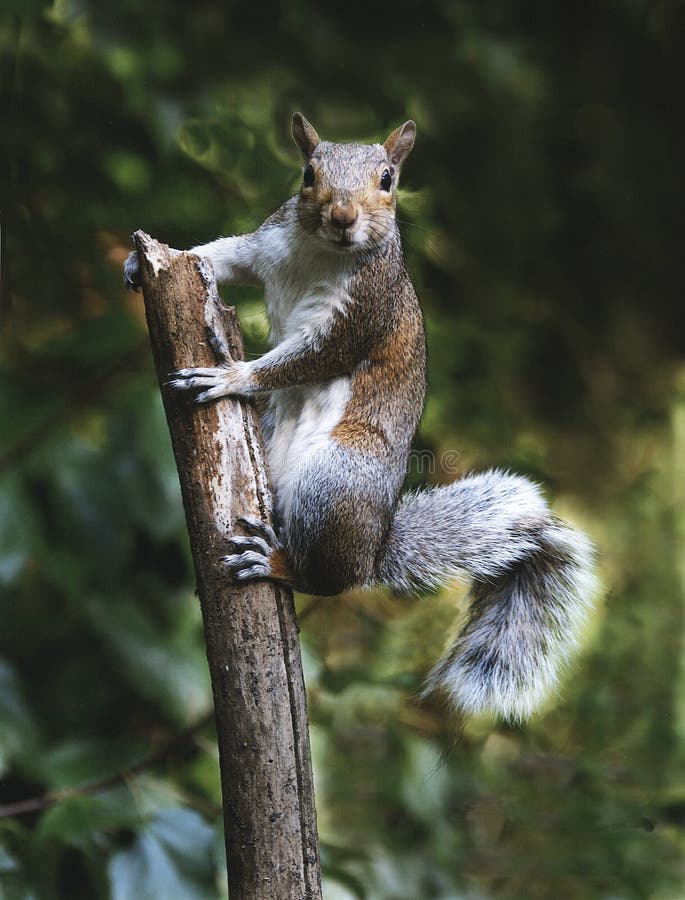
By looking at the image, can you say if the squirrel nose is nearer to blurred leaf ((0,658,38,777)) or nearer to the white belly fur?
the white belly fur

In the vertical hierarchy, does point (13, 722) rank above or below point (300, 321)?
below

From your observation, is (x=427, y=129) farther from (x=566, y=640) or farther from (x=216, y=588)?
(x=216, y=588)

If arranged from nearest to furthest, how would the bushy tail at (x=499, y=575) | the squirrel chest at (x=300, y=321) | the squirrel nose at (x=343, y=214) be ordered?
the squirrel nose at (x=343, y=214) < the squirrel chest at (x=300, y=321) < the bushy tail at (x=499, y=575)

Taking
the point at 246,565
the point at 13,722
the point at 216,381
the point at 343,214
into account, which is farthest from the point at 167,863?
the point at 343,214

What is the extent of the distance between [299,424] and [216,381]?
163 mm

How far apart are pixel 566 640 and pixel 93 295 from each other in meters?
0.77

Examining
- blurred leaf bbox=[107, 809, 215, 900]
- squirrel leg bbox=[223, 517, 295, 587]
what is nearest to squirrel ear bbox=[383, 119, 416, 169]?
squirrel leg bbox=[223, 517, 295, 587]

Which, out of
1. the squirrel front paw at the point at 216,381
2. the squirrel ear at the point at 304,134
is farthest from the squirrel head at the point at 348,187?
the squirrel front paw at the point at 216,381

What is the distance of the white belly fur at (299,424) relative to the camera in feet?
→ 2.76

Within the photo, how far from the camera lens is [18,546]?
38.5 inches

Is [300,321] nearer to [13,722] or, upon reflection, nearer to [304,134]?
[304,134]

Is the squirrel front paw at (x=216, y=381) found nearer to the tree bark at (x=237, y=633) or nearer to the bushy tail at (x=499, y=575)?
the tree bark at (x=237, y=633)

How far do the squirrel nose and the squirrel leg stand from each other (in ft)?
0.77

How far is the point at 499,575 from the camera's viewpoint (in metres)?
0.97
